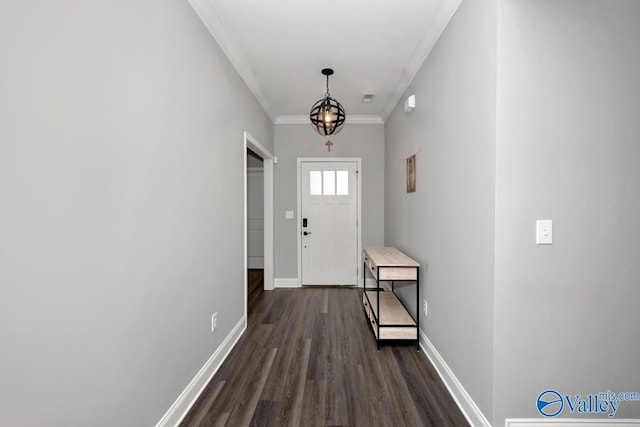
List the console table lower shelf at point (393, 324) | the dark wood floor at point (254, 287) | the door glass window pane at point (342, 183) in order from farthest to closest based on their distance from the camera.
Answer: the door glass window pane at point (342, 183) < the dark wood floor at point (254, 287) < the console table lower shelf at point (393, 324)

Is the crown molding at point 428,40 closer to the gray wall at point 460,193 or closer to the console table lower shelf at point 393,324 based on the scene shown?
the gray wall at point 460,193

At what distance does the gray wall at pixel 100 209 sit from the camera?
94cm

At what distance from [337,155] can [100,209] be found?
391 cm

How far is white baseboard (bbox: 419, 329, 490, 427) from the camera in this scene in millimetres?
1776

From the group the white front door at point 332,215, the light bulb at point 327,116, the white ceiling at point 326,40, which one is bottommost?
the white front door at point 332,215

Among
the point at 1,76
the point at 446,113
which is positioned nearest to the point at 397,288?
the point at 446,113

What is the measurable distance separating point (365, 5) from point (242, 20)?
912 millimetres

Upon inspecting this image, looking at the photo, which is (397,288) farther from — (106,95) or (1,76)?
(1,76)

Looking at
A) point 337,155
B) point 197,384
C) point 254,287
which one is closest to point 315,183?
point 337,155

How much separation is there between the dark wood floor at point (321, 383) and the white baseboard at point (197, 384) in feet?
0.14

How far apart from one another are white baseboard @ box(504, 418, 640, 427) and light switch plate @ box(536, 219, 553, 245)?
3.01ft

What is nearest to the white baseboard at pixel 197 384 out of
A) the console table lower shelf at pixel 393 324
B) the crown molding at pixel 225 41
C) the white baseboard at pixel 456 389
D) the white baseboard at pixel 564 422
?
the console table lower shelf at pixel 393 324

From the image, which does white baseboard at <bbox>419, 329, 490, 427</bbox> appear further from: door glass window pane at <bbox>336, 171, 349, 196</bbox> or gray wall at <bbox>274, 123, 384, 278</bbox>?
door glass window pane at <bbox>336, 171, 349, 196</bbox>

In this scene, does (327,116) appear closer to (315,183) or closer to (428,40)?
(428,40)
